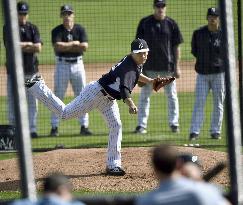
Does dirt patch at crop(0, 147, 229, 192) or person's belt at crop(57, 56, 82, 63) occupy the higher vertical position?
person's belt at crop(57, 56, 82, 63)

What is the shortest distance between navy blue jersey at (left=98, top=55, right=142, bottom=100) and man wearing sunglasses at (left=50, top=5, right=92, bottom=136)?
4.54 m

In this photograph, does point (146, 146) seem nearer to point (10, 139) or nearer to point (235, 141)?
point (10, 139)

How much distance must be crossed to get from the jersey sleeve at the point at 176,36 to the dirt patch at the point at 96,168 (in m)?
3.21

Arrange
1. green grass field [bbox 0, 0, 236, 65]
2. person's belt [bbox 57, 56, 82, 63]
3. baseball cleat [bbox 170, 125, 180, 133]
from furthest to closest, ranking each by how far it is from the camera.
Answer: green grass field [bbox 0, 0, 236, 65] < baseball cleat [bbox 170, 125, 180, 133] < person's belt [bbox 57, 56, 82, 63]

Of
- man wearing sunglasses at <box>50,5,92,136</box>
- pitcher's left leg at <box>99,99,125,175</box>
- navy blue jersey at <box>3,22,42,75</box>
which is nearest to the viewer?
pitcher's left leg at <box>99,99,125,175</box>

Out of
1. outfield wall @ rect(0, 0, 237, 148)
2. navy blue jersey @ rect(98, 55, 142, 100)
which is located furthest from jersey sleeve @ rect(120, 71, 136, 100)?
outfield wall @ rect(0, 0, 237, 148)

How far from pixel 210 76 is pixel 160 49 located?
105cm

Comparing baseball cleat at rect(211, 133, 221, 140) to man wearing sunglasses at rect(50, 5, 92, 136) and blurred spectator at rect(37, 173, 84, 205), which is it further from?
blurred spectator at rect(37, 173, 84, 205)

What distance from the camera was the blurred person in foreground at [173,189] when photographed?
273 inches

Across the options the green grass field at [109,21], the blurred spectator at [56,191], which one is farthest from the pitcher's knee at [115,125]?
the green grass field at [109,21]

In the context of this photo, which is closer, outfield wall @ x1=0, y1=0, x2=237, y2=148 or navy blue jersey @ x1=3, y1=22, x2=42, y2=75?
navy blue jersey @ x1=3, y1=22, x2=42, y2=75

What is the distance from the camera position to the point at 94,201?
8.55 meters

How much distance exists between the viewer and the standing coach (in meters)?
17.1

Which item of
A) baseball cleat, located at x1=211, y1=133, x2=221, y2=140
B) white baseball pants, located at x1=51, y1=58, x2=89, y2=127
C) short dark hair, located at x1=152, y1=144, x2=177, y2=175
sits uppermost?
short dark hair, located at x1=152, y1=144, x2=177, y2=175
